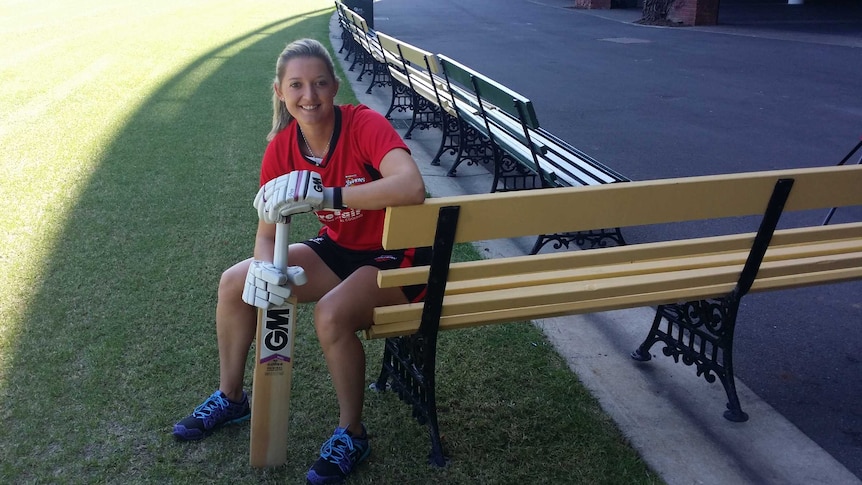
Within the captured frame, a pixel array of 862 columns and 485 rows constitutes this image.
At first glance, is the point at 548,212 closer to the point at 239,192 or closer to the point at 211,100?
the point at 239,192

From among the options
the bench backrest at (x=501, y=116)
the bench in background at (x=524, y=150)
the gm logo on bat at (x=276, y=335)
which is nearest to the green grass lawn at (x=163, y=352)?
the gm logo on bat at (x=276, y=335)

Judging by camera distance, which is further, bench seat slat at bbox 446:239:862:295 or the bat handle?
bench seat slat at bbox 446:239:862:295

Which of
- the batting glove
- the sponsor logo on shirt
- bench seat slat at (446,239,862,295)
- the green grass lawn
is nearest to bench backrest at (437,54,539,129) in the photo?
the green grass lawn

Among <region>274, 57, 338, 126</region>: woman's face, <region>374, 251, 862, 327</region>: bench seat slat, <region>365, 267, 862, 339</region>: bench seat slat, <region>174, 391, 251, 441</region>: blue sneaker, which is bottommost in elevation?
<region>174, 391, 251, 441</region>: blue sneaker

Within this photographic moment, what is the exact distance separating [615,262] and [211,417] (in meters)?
1.62

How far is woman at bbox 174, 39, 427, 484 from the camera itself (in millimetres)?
2770

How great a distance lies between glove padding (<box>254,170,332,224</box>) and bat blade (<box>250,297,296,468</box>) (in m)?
0.37

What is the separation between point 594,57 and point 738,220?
10.0 m

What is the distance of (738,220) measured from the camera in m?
5.73

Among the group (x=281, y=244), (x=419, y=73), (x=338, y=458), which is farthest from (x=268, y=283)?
(x=419, y=73)

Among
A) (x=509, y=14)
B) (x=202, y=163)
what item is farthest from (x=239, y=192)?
(x=509, y=14)

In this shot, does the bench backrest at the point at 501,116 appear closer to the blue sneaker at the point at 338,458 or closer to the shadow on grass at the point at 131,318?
the shadow on grass at the point at 131,318

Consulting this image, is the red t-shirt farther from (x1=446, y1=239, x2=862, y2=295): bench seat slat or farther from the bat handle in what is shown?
(x1=446, y1=239, x2=862, y2=295): bench seat slat

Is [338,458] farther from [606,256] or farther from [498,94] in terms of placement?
[498,94]
